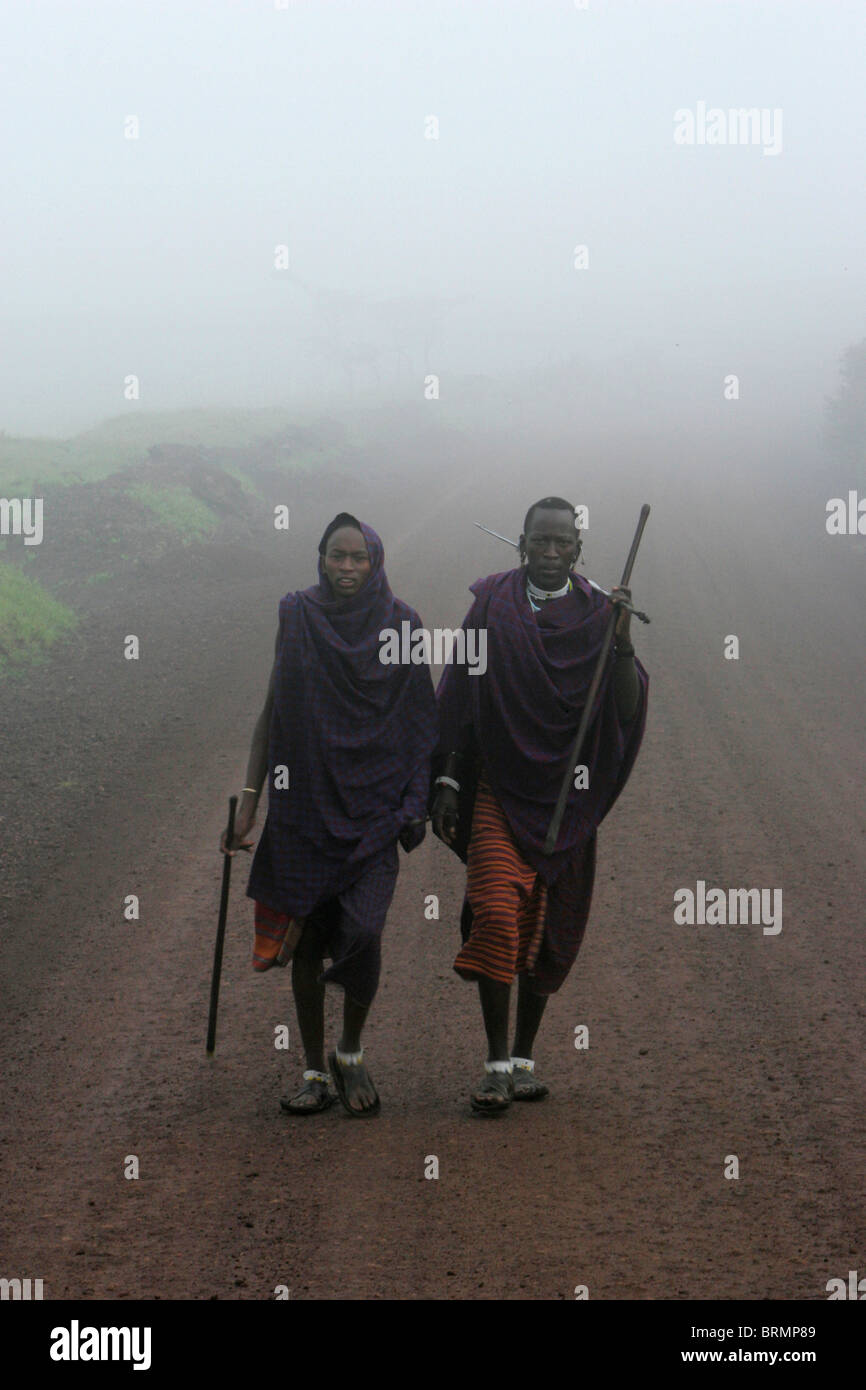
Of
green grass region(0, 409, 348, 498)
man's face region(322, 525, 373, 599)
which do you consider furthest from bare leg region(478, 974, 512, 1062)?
green grass region(0, 409, 348, 498)

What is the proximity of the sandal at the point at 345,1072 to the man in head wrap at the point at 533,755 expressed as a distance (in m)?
0.39

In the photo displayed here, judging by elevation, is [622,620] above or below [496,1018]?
above

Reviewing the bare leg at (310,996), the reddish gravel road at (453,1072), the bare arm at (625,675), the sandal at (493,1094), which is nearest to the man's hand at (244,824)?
the bare leg at (310,996)

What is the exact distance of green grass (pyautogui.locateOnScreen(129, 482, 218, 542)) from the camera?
778 inches

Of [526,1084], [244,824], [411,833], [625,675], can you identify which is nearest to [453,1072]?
[526,1084]

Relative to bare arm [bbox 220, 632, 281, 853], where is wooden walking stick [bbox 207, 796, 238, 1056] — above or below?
below

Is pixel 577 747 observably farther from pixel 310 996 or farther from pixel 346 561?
pixel 310 996

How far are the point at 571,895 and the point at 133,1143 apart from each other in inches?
72.2

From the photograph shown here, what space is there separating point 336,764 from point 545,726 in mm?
804

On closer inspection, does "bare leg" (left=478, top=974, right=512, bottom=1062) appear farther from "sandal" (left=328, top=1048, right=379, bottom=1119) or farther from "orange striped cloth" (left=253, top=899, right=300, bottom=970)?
"orange striped cloth" (left=253, top=899, right=300, bottom=970)

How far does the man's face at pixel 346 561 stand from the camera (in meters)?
5.05

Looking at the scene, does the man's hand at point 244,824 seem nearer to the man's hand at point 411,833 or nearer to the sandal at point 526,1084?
the man's hand at point 411,833

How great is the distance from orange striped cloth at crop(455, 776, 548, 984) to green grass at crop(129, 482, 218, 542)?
48.7 ft

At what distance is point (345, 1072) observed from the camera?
5.05 meters
